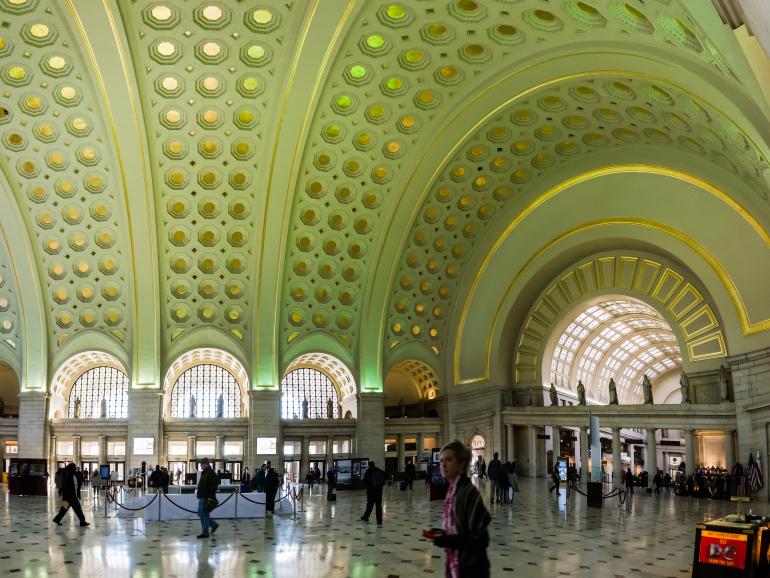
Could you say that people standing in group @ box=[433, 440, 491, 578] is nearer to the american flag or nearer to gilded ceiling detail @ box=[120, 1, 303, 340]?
the american flag

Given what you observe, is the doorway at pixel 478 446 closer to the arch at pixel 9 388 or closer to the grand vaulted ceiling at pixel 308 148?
the grand vaulted ceiling at pixel 308 148

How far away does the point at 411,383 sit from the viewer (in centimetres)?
3700

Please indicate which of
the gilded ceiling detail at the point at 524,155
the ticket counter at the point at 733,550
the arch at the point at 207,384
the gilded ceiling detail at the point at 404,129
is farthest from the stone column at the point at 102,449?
the ticket counter at the point at 733,550

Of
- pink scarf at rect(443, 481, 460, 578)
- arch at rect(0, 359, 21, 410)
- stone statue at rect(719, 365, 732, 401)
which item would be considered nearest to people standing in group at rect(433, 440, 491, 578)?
pink scarf at rect(443, 481, 460, 578)

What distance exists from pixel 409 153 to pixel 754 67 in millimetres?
17754

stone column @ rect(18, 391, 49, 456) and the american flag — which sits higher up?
stone column @ rect(18, 391, 49, 456)

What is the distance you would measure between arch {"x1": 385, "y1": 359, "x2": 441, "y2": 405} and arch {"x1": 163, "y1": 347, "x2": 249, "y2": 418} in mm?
6615

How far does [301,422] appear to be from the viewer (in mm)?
31906

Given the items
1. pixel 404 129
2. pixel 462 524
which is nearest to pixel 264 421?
pixel 404 129

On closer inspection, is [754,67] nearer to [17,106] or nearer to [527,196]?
[527,196]

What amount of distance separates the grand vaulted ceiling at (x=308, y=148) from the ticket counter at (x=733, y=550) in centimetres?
813

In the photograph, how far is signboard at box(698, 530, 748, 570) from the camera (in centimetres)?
870

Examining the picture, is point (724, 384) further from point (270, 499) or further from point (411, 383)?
point (411, 383)

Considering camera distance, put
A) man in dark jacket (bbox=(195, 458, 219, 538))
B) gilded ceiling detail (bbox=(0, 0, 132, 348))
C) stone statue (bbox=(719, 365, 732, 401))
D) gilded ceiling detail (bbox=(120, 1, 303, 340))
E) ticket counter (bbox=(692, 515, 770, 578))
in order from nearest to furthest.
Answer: ticket counter (bbox=(692, 515, 770, 578)) → man in dark jacket (bbox=(195, 458, 219, 538)) → gilded ceiling detail (bbox=(120, 1, 303, 340)) → gilded ceiling detail (bbox=(0, 0, 132, 348)) → stone statue (bbox=(719, 365, 732, 401))
